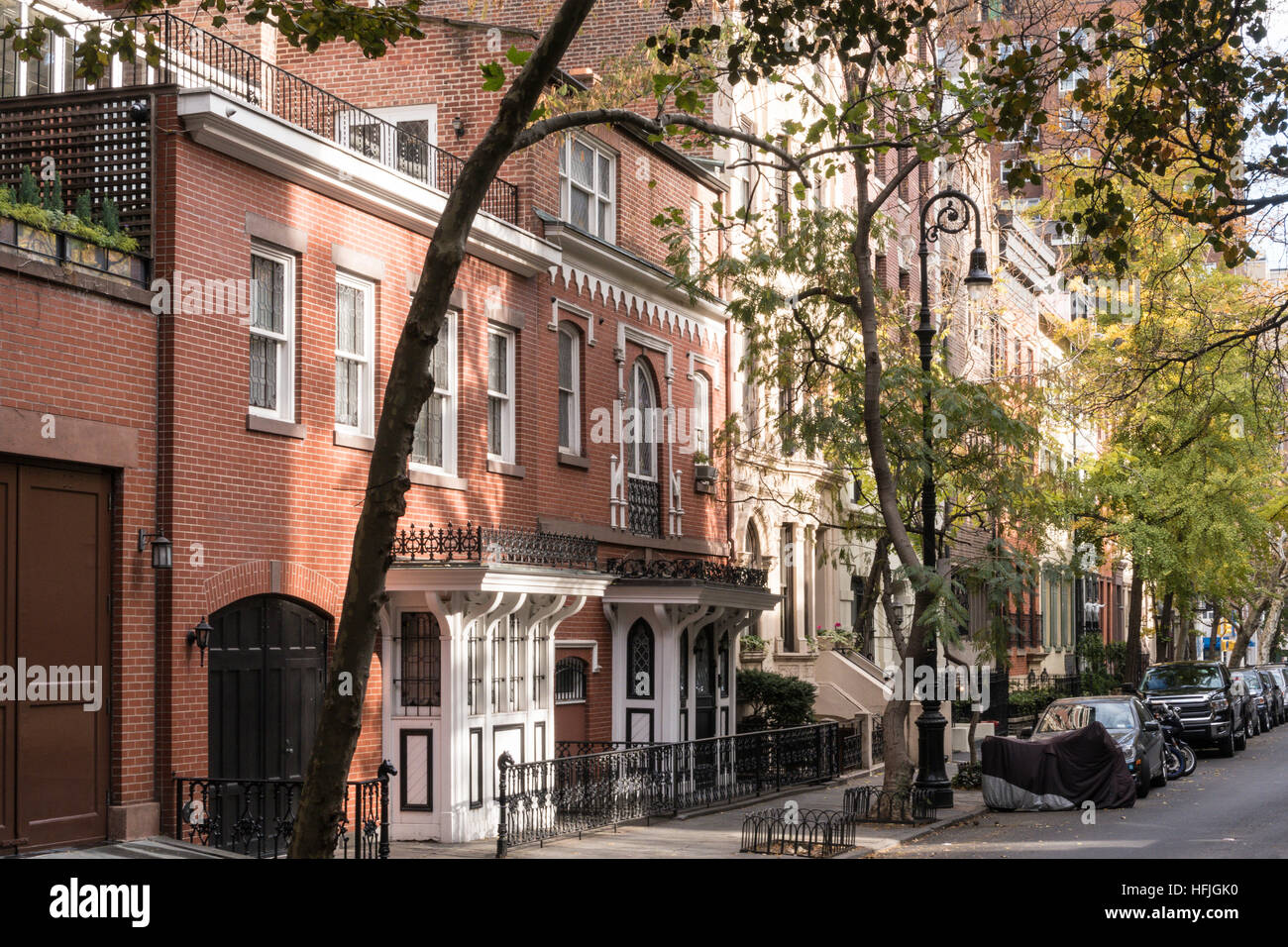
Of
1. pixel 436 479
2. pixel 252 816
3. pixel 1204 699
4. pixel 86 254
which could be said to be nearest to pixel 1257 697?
pixel 1204 699

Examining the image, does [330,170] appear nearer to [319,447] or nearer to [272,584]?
[319,447]

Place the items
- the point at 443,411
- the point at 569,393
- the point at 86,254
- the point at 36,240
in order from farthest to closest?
the point at 569,393, the point at 443,411, the point at 86,254, the point at 36,240

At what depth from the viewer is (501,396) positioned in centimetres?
2195

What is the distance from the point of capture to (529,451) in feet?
73.7

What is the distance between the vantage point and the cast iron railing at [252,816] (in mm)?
14789

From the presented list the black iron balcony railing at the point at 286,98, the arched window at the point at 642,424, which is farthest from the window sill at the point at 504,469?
the arched window at the point at 642,424

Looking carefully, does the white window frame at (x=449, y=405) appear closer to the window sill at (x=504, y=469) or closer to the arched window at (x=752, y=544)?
the window sill at (x=504, y=469)

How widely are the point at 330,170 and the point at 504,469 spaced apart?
550 centimetres

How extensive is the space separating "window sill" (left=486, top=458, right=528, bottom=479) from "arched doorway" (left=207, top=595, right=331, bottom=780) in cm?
444

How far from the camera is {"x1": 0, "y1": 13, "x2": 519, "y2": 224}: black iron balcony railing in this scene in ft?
57.8

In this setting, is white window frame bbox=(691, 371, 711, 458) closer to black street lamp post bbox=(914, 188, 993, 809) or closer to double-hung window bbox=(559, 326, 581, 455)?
double-hung window bbox=(559, 326, 581, 455)

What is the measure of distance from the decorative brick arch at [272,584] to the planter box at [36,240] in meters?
3.66

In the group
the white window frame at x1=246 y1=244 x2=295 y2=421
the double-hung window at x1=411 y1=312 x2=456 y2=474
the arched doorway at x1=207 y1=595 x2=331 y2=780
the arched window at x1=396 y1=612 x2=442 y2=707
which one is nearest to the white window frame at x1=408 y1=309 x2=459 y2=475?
the double-hung window at x1=411 y1=312 x2=456 y2=474
